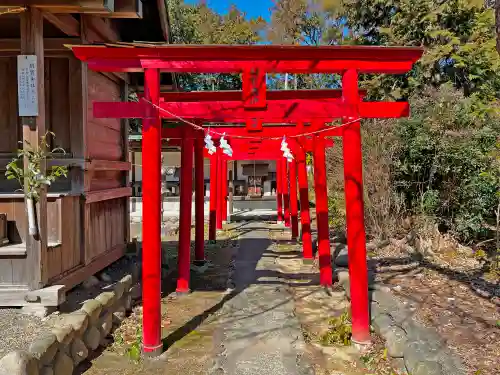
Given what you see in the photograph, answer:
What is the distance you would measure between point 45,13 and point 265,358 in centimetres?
430

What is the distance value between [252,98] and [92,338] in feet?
9.78

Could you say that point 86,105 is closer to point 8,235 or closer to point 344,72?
point 8,235

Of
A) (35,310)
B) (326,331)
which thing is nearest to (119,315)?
(35,310)

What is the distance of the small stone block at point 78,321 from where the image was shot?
4.14 meters

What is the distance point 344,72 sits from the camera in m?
4.78

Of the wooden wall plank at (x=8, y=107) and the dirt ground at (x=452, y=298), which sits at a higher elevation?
the wooden wall plank at (x=8, y=107)

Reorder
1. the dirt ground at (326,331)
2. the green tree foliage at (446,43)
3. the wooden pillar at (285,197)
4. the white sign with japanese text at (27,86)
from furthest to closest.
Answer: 1. the wooden pillar at (285,197)
2. the green tree foliage at (446,43)
3. the white sign with japanese text at (27,86)
4. the dirt ground at (326,331)

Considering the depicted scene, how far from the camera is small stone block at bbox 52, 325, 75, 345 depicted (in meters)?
3.80

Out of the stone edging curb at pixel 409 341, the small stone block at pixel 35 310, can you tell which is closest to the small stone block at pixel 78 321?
the small stone block at pixel 35 310

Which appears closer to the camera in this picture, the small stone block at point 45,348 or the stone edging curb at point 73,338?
the stone edging curb at point 73,338

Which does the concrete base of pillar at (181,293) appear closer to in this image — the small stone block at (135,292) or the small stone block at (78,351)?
the small stone block at (135,292)

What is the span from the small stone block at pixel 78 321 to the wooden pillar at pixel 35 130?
52 centimetres

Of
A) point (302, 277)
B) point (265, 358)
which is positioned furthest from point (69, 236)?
point (302, 277)

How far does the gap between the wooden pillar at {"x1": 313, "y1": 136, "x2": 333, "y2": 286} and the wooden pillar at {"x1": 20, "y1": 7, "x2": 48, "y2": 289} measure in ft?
13.3
